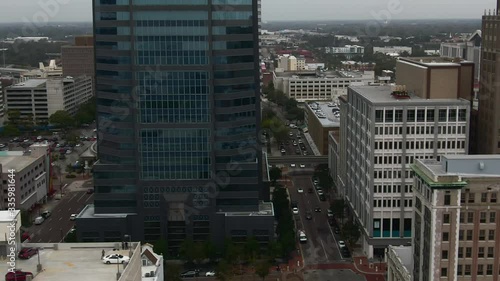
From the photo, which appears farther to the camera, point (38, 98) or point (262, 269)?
point (38, 98)

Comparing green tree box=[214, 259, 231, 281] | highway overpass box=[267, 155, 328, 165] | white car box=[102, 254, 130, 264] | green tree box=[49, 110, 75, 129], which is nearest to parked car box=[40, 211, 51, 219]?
green tree box=[214, 259, 231, 281]

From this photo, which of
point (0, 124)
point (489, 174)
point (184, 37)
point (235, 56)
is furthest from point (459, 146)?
point (0, 124)

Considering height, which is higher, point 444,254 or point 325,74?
point 325,74

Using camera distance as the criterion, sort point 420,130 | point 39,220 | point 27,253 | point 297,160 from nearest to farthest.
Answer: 1. point 27,253
2. point 420,130
3. point 39,220
4. point 297,160

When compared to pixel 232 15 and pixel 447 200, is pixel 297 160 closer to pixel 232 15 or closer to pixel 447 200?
pixel 232 15

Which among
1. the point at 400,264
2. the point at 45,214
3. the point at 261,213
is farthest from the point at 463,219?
the point at 45,214

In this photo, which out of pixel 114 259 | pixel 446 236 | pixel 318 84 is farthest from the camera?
pixel 318 84

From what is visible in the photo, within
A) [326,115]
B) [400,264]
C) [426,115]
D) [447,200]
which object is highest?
[426,115]
